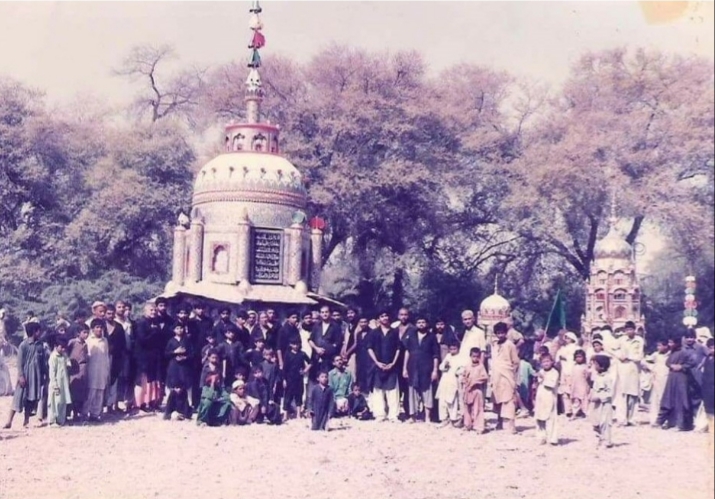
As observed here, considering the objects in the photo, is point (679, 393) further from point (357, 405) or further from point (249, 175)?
point (249, 175)

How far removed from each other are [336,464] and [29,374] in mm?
4260

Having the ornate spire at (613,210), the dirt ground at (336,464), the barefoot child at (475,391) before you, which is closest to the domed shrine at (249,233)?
the ornate spire at (613,210)

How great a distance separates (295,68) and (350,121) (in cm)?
323

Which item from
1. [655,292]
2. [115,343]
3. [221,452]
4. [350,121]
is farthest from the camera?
[350,121]

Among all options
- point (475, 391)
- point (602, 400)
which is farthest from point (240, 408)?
point (602, 400)

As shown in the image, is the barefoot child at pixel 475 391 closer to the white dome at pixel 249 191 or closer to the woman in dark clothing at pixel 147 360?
the woman in dark clothing at pixel 147 360

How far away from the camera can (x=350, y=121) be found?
2458cm

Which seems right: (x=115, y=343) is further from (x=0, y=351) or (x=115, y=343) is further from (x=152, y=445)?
(x=0, y=351)

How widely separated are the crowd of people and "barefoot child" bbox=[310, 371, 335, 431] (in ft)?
0.05

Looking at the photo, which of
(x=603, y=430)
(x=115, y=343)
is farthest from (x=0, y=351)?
(x=603, y=430)

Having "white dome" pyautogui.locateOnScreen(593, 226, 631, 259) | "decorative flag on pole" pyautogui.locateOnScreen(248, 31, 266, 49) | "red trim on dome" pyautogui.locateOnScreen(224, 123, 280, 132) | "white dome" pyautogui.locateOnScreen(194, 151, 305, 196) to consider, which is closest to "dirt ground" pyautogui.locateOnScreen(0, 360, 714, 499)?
"white dome" pyautogui.locateOnScreen(593, 226, 631, 259)

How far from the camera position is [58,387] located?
10.5m

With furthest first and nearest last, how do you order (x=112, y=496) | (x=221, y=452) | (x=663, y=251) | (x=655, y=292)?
(x=655, y=292) < (x=663, y=251) < (x=221, y=452) < (x=112, y=496)

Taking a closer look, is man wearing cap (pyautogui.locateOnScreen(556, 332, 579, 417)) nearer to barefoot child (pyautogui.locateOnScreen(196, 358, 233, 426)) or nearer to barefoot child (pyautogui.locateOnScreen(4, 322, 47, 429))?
barefoot child (pyautogui.locateOnScreen(196, 358, 233, 426))
